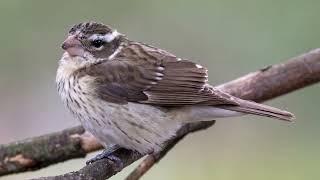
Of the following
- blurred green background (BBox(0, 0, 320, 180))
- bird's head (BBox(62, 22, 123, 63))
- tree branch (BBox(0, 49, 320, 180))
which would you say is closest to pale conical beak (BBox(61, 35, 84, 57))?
bird's head (BBox(62, 22, 123, 63))

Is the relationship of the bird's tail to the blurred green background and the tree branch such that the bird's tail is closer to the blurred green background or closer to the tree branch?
the tree branch

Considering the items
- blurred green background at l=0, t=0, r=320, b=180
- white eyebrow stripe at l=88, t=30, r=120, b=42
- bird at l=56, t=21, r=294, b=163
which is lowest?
bird at l=56, t=21, r=294, b=163

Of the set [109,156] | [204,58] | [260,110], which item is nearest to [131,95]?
[109,156]

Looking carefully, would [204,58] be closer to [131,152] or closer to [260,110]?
[131,152]

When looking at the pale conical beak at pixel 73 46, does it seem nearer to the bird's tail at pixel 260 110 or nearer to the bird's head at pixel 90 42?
the bird's head at pixel 90 42

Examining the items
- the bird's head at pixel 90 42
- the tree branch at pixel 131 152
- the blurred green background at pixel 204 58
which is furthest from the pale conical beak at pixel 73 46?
the blurred green background at pixel 204 58

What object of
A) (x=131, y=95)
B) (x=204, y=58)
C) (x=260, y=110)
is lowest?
(x=131, y=95)

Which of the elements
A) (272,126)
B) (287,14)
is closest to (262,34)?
(287,14)

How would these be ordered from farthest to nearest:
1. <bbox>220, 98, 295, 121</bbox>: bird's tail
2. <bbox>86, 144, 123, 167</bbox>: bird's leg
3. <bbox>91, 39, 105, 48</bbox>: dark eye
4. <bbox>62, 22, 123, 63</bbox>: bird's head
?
1. <bbox>91, 39, 105, 48</bbox>: dark eye
2. <bbox>62, 22, 123, 63</bbox>: bird's head
3. <bbox>220, 98, 295, 121</bbox>: bird's tail
4. <bbox>86, 144, 123, 167</bbox>: bird's leg
